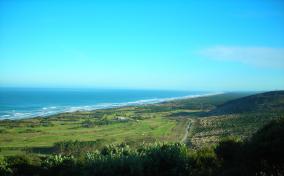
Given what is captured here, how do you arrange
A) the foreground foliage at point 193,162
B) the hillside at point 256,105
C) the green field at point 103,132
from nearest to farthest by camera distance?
1. the foreground foliage at point 193,162
2. the green field at point 103,132
3. the hillside at point 256,105

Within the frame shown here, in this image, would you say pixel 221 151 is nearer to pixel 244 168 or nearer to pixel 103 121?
pixel 244 168

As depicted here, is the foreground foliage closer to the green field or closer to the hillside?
the green field

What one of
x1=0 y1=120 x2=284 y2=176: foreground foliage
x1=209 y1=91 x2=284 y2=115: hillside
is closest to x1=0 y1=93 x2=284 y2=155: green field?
x1=209 y1=91 x2=284 y2=115: hillside

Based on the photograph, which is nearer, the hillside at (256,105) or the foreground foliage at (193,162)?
the foreground foliage at (193,162)

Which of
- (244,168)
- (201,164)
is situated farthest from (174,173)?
(244,168)

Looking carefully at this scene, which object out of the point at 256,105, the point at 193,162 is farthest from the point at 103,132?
the point at 193,162

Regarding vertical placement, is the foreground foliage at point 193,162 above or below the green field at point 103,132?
above

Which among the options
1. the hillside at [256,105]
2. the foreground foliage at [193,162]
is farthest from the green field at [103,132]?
the foreground foliage at [193,162]

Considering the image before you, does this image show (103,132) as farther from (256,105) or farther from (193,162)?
(193,162)

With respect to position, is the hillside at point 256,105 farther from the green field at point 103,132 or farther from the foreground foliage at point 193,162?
the foreground foliage at point 193,162
